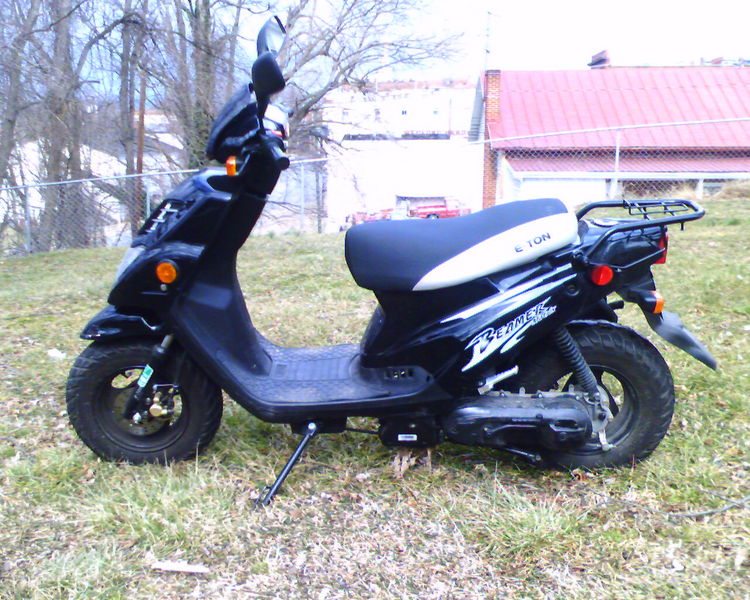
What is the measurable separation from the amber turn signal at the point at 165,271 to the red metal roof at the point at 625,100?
18.8 metres

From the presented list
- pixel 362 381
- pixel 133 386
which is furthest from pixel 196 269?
pixel 362 381

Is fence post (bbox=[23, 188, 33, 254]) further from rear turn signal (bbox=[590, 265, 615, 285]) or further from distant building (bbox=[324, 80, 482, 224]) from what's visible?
rear turn signal (bbox=[590, 265, 615, 285])

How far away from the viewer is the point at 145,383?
2531mm

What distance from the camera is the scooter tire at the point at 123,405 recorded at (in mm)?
2547

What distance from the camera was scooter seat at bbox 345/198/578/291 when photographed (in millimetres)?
2350

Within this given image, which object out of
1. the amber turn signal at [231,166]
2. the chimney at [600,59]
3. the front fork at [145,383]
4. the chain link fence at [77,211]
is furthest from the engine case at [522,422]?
the chimney at [600,59]

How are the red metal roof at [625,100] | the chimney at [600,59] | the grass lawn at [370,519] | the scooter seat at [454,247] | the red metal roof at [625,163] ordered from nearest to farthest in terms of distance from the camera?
1. the grass lawn at [370,519]
2. the scooter seat at [454,247]
3. the red metal roof at [625,163]
4. the red metal roof at [625,100]
5. the chimney at [600,59]

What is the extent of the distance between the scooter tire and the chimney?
26.7 metres

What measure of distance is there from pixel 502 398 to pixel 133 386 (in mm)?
1383

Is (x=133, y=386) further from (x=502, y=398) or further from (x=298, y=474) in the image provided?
(x=502, y=398)

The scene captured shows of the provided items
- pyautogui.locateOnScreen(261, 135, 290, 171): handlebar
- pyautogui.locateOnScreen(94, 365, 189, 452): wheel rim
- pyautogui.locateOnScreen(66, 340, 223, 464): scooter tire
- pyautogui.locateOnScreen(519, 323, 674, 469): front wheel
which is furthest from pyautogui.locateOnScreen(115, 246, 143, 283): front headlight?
pyautogui.locateOnScreen(519, 323, 674, 469): front wheel

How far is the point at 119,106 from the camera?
588 inches

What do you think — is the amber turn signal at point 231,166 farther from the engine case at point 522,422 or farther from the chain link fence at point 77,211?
the chain link fence at point 77,211

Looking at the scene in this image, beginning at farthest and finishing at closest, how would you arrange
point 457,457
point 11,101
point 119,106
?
1. point 119,106
2. point 11,101
3. point 457,457
